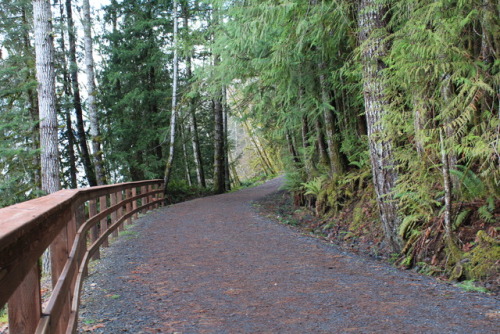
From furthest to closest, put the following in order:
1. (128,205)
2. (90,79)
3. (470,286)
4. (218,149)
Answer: (218,149)
(90,79)
(128,205)
(470,286)

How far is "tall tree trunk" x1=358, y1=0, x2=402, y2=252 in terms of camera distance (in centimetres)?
719

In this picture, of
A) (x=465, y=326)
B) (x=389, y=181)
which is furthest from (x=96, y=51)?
(x=465, y=326)

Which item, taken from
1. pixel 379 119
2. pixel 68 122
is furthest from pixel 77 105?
pixel 379 119

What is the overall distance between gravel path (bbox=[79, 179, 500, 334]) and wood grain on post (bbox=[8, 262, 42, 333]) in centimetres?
201

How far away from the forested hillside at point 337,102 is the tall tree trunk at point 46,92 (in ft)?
0.34

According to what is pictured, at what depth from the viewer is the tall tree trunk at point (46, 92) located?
32.9ft

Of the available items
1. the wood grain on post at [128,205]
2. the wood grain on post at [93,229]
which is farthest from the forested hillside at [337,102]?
the wood grain on post at [93,229]

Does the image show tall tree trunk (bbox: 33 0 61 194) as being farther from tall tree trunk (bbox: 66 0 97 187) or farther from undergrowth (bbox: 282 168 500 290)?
tall tree trunk (bbox: 66 0 97 187)

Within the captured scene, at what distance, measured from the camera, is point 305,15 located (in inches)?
310

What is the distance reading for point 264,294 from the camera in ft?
15.8

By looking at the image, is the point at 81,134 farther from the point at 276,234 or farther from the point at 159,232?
the point at 276,234

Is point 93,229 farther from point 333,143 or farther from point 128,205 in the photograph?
point 333,143

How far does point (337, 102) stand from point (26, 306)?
1088 centimetres

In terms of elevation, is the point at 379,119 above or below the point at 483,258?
above
